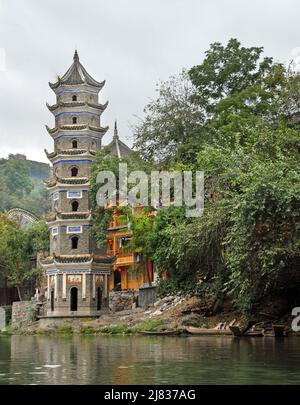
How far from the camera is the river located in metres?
13.0

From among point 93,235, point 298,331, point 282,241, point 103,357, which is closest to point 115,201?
point 93,235

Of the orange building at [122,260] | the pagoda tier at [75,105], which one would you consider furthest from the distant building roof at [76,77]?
the orange building at [122,260]

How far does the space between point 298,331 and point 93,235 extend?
62.2 feet

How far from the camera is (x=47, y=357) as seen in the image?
1914cm

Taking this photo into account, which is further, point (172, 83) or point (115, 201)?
point (115, 201)

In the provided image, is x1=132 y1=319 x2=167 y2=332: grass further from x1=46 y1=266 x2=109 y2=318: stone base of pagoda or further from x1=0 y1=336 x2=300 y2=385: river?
x1=46 y1=266 x2=109 y2=318: stone base of pagoda

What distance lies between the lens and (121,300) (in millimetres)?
44625

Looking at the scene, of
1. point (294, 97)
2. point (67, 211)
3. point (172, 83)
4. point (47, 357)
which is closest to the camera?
point (47, 357)

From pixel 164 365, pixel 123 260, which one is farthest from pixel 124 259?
pixel 164 365

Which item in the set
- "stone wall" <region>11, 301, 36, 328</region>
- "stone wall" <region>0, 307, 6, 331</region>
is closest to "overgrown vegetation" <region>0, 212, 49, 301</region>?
"stone wall" <region>0, 307, 6, 331</region>

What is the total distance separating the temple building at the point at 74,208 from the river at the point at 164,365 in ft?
72.7

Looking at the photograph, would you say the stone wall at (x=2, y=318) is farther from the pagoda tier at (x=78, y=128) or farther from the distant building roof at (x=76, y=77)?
the distant building roof at (x=76, y=77)

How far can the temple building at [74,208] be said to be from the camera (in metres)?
43.8
